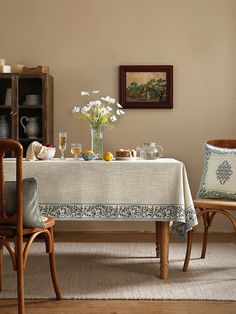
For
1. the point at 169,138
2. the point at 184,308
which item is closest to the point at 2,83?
the point at 169,138

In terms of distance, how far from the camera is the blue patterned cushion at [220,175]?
4.20 meters

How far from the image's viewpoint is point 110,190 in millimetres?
3721

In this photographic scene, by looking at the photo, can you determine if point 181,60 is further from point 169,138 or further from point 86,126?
point 86,126

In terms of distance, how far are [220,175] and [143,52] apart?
1.96 metres

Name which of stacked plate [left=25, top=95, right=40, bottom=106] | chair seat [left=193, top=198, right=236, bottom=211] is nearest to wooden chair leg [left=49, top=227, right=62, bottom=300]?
chair seat [left=193, top=198, right=236, bottom=211]

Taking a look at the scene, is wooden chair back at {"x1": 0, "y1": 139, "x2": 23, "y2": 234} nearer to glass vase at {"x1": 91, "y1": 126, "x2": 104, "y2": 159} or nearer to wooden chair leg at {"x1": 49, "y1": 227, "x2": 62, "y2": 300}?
wooden chair leg at {"x1": 49, "y1": 227, "x2": 62, "y2": 300}

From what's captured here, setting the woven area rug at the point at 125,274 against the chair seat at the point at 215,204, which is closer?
the woven area rug at the point at 125,274

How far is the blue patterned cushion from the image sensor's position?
420 cm

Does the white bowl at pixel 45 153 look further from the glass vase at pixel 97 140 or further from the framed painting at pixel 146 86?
the framed painting at pixel 146 86

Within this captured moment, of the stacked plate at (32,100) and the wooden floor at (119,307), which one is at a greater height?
the stacked plate at (32,100)

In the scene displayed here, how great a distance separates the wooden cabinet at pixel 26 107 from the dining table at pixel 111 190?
5.40 ft

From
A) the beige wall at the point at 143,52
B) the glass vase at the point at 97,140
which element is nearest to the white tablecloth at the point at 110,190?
the glass vase at the point at 97,140

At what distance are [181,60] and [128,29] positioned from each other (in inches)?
24.6

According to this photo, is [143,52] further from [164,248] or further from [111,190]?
[164,248]
